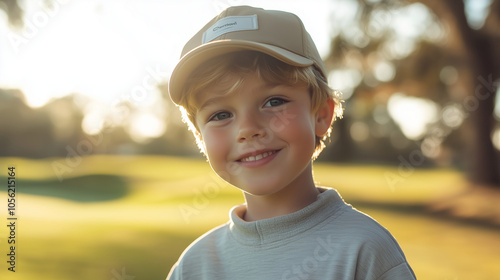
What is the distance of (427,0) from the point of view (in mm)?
10734

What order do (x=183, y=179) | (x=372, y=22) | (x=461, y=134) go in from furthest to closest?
(x=461, y=134), (x=183, y=179), (x=372, y=22)

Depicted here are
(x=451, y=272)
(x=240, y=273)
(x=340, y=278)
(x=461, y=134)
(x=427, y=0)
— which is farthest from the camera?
(x=461, y=134)

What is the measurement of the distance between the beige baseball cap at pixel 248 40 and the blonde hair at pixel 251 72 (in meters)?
0.03

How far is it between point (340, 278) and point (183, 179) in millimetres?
18722

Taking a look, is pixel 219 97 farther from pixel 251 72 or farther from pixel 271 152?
pixel 271 152

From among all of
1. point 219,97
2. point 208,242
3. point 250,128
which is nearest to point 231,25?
point 219,97

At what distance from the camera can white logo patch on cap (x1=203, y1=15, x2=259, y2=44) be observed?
183 cm

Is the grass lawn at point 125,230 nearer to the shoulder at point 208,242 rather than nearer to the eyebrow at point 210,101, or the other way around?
the shoulder at point 208,242

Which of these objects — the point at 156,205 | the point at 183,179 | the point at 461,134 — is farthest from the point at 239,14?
the point at 461,134

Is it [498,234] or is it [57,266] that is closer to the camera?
[57,266]

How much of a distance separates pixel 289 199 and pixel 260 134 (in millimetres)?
290

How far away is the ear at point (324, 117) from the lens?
1.92 metres

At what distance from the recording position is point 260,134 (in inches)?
66.8

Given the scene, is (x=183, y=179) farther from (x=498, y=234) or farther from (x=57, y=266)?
(x=57, y=266)
